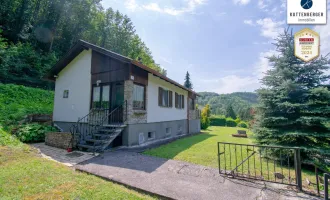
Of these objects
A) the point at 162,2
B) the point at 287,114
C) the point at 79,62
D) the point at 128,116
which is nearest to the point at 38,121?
the point at 79,62

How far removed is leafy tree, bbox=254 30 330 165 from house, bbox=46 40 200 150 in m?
5.40

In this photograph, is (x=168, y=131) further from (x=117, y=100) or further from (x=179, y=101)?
(x=117, y=100)

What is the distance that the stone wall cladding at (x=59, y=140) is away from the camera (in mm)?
7302

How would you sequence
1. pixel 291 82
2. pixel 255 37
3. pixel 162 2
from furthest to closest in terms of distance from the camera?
pixel 255 37 < pixel 162 2 < pixel 291 82

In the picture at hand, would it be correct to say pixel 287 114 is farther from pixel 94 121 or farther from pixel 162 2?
pixel 94 121

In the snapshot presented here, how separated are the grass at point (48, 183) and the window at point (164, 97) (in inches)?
265

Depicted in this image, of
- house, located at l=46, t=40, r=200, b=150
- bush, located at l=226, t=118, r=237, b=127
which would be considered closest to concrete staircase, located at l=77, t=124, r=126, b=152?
house, located at l=46, t=40, r=200, b=150

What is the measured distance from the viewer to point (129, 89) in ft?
26.1

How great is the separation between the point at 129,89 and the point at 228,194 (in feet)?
19.7

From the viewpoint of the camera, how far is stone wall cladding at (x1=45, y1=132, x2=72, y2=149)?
24.0ft

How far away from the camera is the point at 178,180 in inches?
165

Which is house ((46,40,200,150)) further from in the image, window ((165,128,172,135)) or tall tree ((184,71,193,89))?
tall tree ((184,71,193,89))

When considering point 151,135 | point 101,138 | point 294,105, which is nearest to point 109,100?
point 101,138

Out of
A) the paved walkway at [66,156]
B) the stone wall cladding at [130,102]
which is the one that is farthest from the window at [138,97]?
the paved walkway at [66,156]
